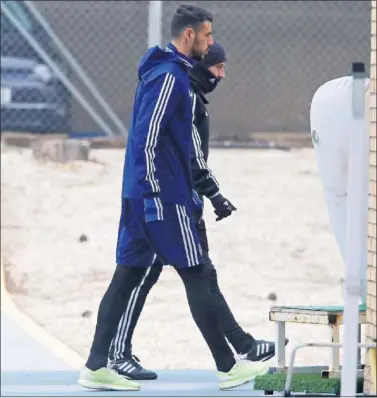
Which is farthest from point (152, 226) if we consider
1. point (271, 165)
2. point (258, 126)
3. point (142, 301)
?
point (258, 126)

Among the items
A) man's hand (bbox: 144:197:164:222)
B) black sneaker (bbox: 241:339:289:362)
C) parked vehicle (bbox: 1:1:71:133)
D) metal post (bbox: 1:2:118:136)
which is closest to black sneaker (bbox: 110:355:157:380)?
black sneaker (bbox: 241:339:289:362)

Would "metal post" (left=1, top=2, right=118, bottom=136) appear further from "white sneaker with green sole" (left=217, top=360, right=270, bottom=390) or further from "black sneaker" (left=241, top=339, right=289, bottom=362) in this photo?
"white sneaker with green sole" (left=217, top=360, right=270, bottom=390)

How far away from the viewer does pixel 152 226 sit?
19.8 ft

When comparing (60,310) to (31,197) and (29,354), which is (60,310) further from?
(31,197)

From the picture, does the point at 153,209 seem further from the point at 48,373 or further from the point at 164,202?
the point at 48,373

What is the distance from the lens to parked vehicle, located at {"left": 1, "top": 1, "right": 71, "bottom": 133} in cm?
1484

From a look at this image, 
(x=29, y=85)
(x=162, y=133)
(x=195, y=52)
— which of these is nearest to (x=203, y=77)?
(x=195, y=52)

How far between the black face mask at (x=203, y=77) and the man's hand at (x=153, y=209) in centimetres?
99

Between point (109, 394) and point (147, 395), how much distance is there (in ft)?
0.65

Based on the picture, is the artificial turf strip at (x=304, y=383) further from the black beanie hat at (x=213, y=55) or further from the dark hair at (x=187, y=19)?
the black beanie hat at (x=213, y=55)

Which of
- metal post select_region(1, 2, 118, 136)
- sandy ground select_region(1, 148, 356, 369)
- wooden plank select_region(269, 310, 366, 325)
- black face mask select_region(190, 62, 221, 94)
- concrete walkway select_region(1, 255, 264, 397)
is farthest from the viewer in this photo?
metal post select_region(1, 2, 118, 136)

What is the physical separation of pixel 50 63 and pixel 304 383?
9.68 meters

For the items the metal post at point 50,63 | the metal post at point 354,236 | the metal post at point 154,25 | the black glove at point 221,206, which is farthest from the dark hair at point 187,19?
the metal post at point 50,63

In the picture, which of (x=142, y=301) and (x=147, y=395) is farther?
(x=142, y=301)
